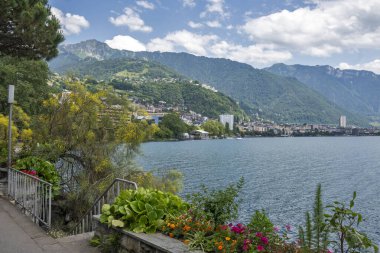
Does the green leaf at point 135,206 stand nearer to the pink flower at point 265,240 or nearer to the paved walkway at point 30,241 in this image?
the paved walkway at point 30,241

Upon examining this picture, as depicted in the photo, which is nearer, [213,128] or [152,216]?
[152,216]

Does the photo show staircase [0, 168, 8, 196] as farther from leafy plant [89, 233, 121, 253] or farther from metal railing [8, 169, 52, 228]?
leafy plant [89, 233, 121, 253]

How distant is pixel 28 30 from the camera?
332 inches

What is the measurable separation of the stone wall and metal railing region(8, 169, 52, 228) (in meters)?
2.48

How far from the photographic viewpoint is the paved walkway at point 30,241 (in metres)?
5.64

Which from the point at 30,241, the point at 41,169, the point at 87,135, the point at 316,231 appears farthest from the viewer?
the point at 87,135

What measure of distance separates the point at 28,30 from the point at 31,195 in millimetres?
3821

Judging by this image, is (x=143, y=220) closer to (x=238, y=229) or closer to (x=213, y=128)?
(x=238, y=229)

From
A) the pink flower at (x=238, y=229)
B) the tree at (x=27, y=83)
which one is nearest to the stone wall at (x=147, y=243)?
the pink flower at (x=238, y=229)

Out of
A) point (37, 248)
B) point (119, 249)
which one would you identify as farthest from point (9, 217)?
point (119, 249)

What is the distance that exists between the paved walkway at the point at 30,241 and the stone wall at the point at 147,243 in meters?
0.73

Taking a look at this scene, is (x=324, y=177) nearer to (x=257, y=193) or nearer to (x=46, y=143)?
(x=257, y=193)

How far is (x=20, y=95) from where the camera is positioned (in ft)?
84.1

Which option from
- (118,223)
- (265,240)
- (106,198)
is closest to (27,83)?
(106,198)
